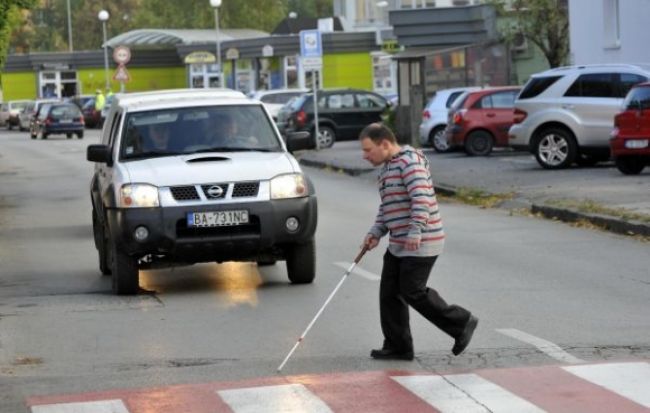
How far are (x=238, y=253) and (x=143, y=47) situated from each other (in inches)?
3522

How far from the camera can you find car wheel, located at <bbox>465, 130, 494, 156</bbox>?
115ft

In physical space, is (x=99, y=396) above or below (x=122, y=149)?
below

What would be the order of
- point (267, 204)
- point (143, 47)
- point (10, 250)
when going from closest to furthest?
point (267, 204) < point (10, 250) < point (143, 47)

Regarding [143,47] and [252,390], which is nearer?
[252,390]

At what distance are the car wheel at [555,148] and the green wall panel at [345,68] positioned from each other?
174 feet

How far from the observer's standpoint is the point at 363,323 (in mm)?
11383

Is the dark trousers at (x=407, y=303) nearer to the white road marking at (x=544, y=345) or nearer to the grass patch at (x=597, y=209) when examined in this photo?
the white road marking at (x=544, y=345)

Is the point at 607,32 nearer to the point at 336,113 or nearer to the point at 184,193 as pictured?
the point at 336,113

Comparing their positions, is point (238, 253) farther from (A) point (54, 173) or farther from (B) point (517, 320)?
(A) point (54, 173)

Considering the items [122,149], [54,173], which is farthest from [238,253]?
[54,173]

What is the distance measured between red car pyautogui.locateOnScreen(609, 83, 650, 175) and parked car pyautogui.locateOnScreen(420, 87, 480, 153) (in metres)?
11.9

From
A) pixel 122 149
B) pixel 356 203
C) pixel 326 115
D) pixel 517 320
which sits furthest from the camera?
pixel 326 115

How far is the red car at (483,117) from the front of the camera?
34.8m

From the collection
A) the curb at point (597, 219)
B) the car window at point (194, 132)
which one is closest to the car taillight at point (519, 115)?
the curb at point (597, 219)
